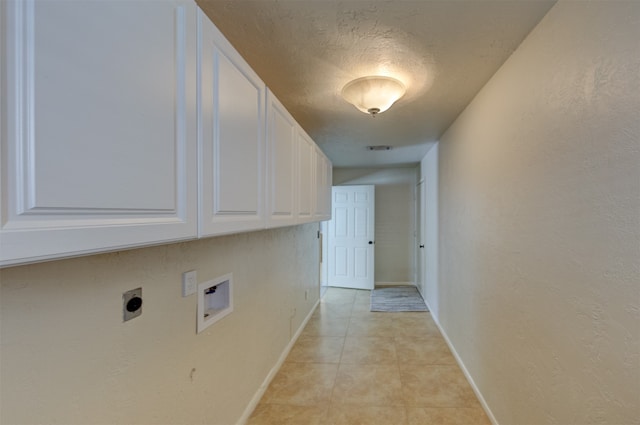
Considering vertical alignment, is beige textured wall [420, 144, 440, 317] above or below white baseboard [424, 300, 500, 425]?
above

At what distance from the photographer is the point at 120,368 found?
3.41ft

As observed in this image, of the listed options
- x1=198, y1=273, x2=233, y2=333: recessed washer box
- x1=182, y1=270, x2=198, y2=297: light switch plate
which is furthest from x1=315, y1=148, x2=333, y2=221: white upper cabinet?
x1=182, y1=270, x2=198, y2=297: light switch plate

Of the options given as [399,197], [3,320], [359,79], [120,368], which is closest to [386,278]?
[399,197]

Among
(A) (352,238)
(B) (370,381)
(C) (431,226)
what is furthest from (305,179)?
(A) (352,238)

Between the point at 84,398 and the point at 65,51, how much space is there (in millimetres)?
987

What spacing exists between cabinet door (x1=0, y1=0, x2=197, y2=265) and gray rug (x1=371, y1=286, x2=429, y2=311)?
4.12 meters

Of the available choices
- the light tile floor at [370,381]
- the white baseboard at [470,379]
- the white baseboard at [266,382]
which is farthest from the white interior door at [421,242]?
the white baseboard at [266,382]

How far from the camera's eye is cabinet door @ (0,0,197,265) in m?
0.52

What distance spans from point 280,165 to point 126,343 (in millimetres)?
1174

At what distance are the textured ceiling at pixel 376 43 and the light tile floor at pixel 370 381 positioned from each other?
2364mm

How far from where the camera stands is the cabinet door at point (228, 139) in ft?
3.37

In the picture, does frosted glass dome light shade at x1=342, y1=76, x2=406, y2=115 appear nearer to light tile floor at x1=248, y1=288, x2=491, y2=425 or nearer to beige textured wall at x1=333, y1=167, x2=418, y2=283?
light tile floor at x1=248, y1=288, x2=491, y2=425

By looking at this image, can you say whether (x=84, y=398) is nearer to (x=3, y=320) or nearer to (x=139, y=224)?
(x=3, y=320)

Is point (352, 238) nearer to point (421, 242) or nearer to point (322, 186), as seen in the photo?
point (421, 242)
